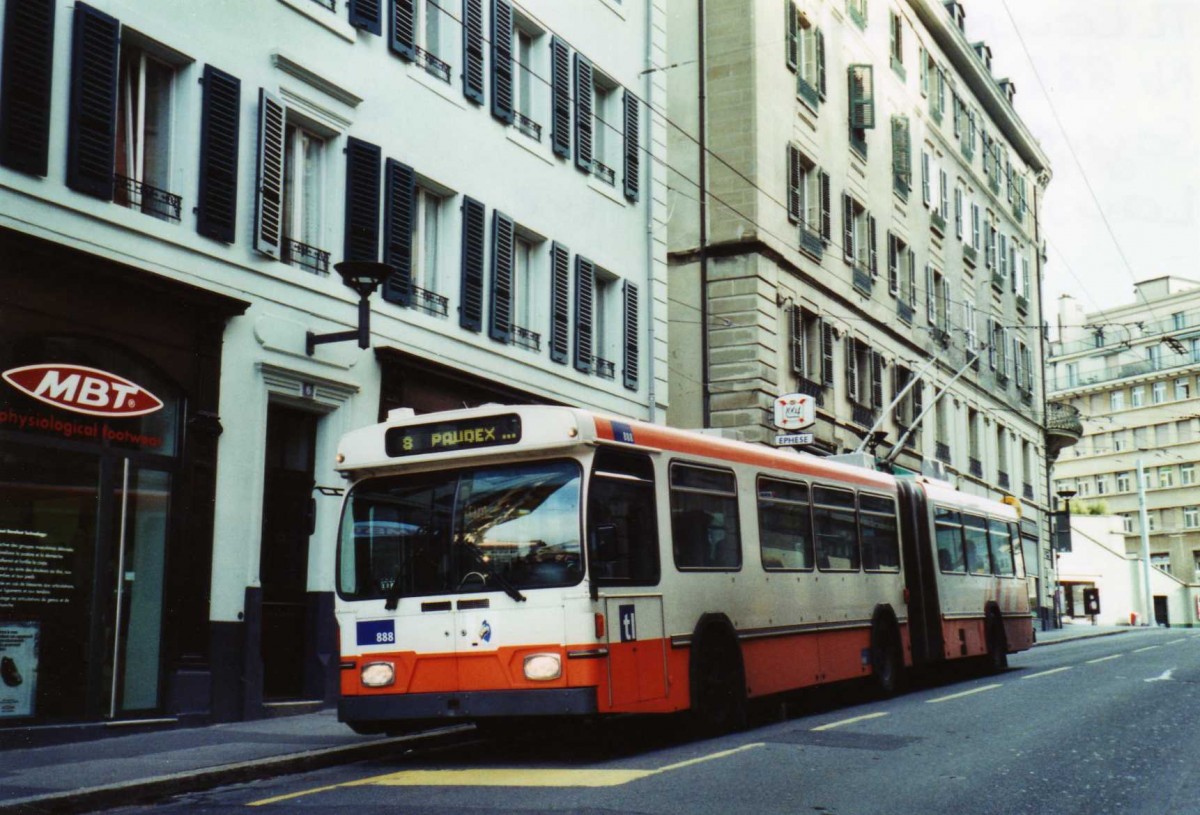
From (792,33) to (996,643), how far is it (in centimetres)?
1534

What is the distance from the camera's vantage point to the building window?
47.5ft

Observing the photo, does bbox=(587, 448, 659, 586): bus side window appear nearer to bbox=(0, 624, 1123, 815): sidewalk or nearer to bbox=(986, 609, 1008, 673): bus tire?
bbox=(0, 624, 1123, 815): sidewalk

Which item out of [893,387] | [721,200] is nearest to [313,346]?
[721,200]

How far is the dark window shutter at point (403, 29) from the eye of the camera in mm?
18688

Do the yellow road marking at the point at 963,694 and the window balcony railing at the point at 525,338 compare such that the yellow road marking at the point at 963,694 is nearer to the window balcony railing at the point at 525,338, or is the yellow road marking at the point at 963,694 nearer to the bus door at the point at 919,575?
the bus door at the point at 919,575

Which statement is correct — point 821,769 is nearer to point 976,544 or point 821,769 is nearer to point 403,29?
point 403,29

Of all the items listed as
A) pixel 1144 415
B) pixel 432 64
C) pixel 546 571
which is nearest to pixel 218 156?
pixel 432 64

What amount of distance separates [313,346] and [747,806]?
9462mm

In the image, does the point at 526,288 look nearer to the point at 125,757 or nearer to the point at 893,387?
the point at 125,757

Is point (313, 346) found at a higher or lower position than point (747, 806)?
higher

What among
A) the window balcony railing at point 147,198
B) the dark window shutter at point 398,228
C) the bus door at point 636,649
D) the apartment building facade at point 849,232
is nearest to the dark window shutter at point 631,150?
the apartment building facade at point 849,232

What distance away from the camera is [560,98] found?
23.0m

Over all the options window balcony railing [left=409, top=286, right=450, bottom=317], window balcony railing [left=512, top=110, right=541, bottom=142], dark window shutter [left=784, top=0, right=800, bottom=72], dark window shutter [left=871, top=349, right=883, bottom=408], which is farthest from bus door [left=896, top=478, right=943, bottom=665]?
dark window shutter [left=871, top=349, right=883, bottom=408]

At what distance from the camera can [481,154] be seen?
67.6 ft
